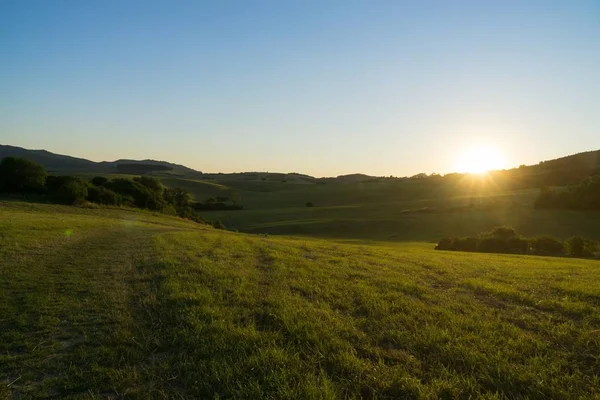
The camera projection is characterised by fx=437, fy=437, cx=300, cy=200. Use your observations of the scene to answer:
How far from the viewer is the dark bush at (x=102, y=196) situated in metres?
49.4

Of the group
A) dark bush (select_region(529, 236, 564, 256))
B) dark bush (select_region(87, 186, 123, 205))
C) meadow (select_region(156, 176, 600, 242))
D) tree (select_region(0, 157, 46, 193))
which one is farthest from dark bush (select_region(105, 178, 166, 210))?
dark bush (select_region(529, 236, 564, 256))

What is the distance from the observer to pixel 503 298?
1085 centimetres

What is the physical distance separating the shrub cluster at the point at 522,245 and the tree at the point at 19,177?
44.8 metres

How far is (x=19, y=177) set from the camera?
4678 centimetres

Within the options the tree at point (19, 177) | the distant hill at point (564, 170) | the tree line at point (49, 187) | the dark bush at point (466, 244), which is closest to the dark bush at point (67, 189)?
the tree line at point (49, 187)

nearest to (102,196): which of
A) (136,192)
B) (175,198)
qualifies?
(136,192)

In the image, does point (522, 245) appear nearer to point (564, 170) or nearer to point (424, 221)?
point (424, 221)

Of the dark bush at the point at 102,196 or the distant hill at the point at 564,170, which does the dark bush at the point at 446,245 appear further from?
the distant hill at the point at 564,170

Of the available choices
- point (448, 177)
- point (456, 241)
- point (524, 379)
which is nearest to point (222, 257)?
point (524, 379)

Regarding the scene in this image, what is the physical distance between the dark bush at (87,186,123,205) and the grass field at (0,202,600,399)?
125 ft

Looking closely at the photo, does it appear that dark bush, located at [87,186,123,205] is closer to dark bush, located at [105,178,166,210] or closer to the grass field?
dark bush, located at [105,178,166,210]

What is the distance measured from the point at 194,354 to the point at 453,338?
417cm

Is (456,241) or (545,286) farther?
(456,241)

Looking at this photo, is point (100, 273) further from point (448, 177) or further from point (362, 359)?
point (448, 177)
